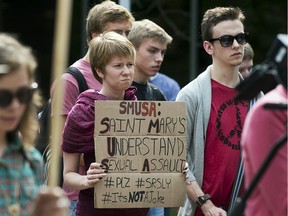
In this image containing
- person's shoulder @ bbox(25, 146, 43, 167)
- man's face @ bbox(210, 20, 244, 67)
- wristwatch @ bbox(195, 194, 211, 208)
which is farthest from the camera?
man's face @ bbox(210, 20, 244, 67)

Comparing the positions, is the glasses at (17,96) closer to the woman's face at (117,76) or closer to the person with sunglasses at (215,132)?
the woman's face at (117,76)

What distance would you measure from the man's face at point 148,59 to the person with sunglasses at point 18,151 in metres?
2.82

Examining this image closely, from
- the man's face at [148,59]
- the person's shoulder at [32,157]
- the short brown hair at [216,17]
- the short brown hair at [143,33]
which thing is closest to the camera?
the person's shoulder at [32,157]

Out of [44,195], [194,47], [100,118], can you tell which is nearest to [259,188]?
[44,195]

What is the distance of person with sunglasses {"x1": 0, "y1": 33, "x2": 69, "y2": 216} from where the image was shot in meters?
4.60

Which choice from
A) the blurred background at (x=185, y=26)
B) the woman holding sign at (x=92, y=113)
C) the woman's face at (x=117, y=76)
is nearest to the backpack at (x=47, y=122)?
the woman holding sign at (x=92, y=113)

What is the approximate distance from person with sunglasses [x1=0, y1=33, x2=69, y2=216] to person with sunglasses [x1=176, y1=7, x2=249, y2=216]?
2.36 metres

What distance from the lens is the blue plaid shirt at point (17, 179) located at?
15.2 ft

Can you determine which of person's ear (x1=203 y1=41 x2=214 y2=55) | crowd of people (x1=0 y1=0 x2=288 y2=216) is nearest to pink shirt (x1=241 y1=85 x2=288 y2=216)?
crowd of people (x1=0 y1=0 x2=288 y2=216)

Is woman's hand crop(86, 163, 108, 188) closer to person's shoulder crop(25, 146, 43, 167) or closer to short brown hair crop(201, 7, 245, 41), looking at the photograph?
short brown hair crop(201, 7, 245, 41)

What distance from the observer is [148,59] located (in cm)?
768

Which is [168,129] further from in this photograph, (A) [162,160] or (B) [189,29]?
(B) [189,29]

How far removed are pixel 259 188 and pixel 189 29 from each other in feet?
25.9

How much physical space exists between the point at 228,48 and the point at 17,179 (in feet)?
9.38
